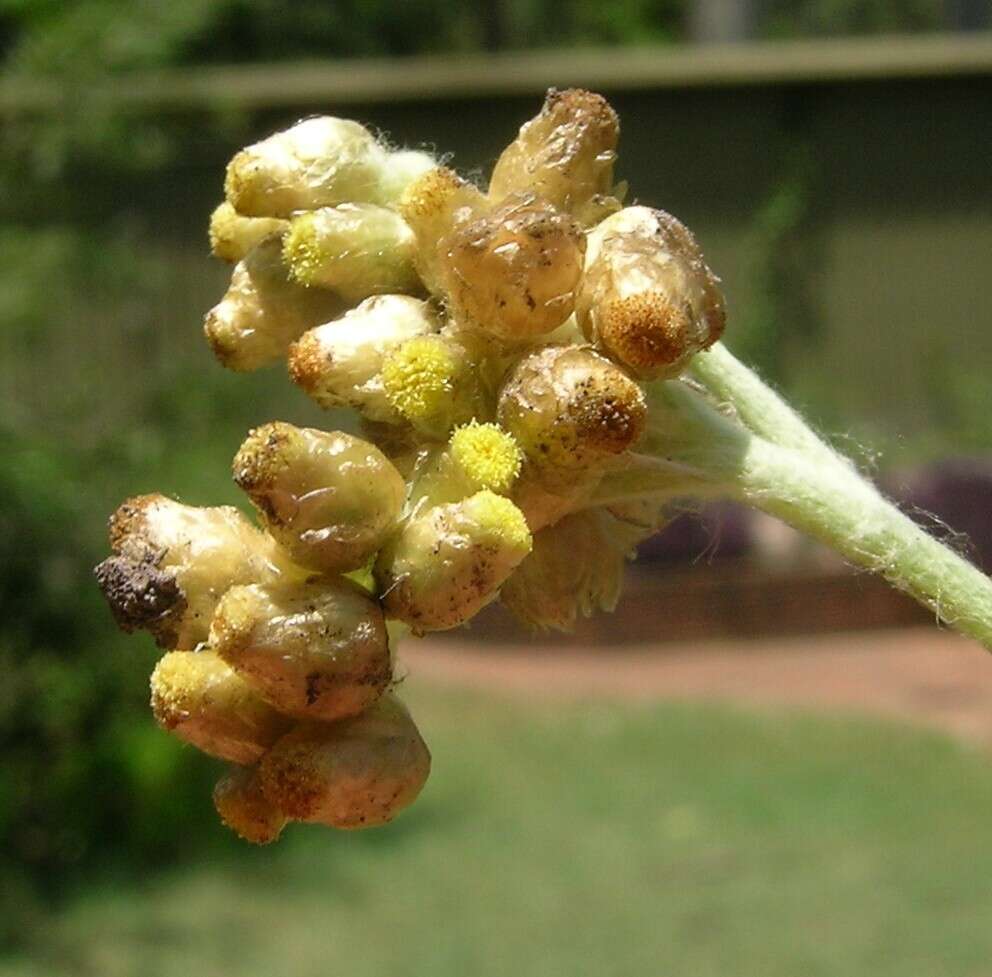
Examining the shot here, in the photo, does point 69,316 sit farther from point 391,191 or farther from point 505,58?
point 391,191

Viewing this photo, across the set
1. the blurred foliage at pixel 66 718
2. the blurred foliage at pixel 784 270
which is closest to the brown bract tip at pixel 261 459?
the blurred foliage at pixel 66 718

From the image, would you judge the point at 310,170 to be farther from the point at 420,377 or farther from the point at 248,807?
the point at 248,807

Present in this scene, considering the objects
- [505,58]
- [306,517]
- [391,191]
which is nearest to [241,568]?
[306,517]

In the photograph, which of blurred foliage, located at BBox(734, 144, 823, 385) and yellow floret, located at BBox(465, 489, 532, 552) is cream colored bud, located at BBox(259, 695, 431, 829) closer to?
yellow floret, located at BBox(465, 489, 532, 552)

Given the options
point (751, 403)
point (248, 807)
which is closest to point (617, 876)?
point (751, 403)

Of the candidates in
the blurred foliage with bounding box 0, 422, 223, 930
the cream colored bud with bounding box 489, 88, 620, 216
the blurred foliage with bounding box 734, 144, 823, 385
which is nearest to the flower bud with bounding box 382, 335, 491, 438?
the cream colored bud with bounding box 489, 88, 620, 216

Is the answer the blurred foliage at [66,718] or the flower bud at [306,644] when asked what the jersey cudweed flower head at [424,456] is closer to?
the flower bud at [306,644]
